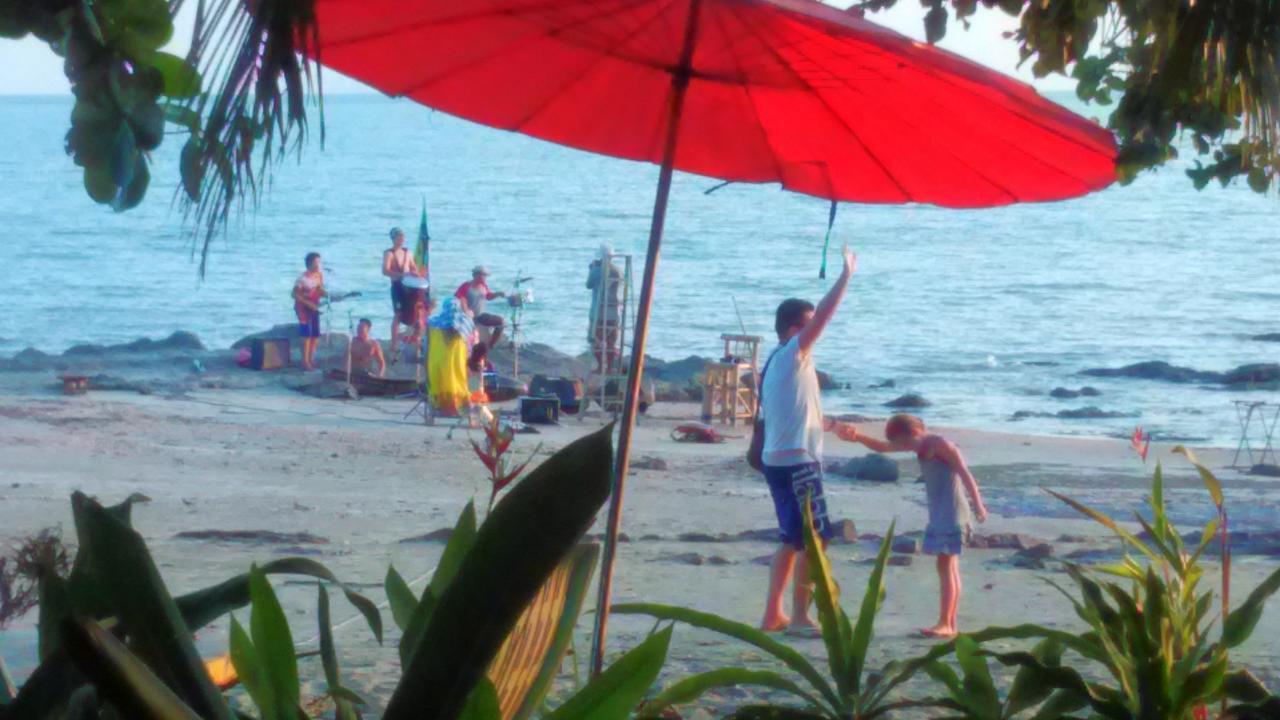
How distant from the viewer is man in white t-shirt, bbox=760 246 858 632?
6.90m

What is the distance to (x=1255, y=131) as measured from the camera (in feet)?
12.1

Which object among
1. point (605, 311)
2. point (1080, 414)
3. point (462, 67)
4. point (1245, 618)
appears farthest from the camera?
point (1080, 414)

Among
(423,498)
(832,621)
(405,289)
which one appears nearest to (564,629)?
(832,621)

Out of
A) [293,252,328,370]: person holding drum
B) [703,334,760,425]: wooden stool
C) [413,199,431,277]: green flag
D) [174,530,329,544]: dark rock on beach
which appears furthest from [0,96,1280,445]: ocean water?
[703,334,760,425]: wooden stool

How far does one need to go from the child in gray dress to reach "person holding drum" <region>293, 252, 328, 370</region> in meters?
13.7

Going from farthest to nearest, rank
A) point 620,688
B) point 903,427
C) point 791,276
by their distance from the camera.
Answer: point 791,276
point 903,427
point 620,688

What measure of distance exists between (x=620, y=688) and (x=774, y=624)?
4895 mm

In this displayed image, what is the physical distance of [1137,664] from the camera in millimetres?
3316

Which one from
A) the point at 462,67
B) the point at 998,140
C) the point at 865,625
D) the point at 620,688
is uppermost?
the point at 462,67

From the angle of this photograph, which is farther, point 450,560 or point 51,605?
point 450,560

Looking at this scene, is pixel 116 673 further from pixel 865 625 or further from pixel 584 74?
pixel 584 74

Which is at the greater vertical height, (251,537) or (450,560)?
(450,560)

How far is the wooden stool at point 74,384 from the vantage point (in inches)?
728

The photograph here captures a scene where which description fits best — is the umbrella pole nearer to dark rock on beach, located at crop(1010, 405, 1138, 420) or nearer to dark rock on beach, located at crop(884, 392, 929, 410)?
dark rock on beach, located at crop(1010, 405, 1138, 420)
